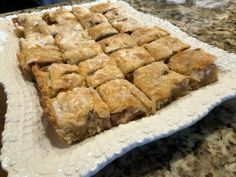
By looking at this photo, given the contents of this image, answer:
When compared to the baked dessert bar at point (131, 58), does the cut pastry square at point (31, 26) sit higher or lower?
lower

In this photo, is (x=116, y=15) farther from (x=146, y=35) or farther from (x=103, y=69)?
(x=103, y=69)

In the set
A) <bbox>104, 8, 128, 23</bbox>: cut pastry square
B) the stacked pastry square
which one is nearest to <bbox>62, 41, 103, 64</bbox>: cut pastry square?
the stacked pastry square

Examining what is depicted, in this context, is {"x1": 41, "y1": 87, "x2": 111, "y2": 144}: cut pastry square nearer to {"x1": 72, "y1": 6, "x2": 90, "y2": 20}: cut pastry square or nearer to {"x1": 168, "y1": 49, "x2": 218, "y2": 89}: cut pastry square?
{"x1": 168, "y1": 49, "x2": 218, "y2": 89}: cut pastry square

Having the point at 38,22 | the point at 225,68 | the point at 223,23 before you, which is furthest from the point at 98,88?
the point at 223,23

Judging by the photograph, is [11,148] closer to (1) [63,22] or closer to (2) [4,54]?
(2) [4,54]

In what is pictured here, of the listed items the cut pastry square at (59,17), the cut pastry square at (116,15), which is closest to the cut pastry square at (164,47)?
the cut pastry square at (116,15)

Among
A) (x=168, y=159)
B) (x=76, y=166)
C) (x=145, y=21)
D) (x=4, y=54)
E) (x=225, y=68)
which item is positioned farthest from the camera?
(x=145, y=21)

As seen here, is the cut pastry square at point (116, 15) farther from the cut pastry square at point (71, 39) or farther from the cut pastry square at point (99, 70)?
the cut pastry square at point (99, 70)
